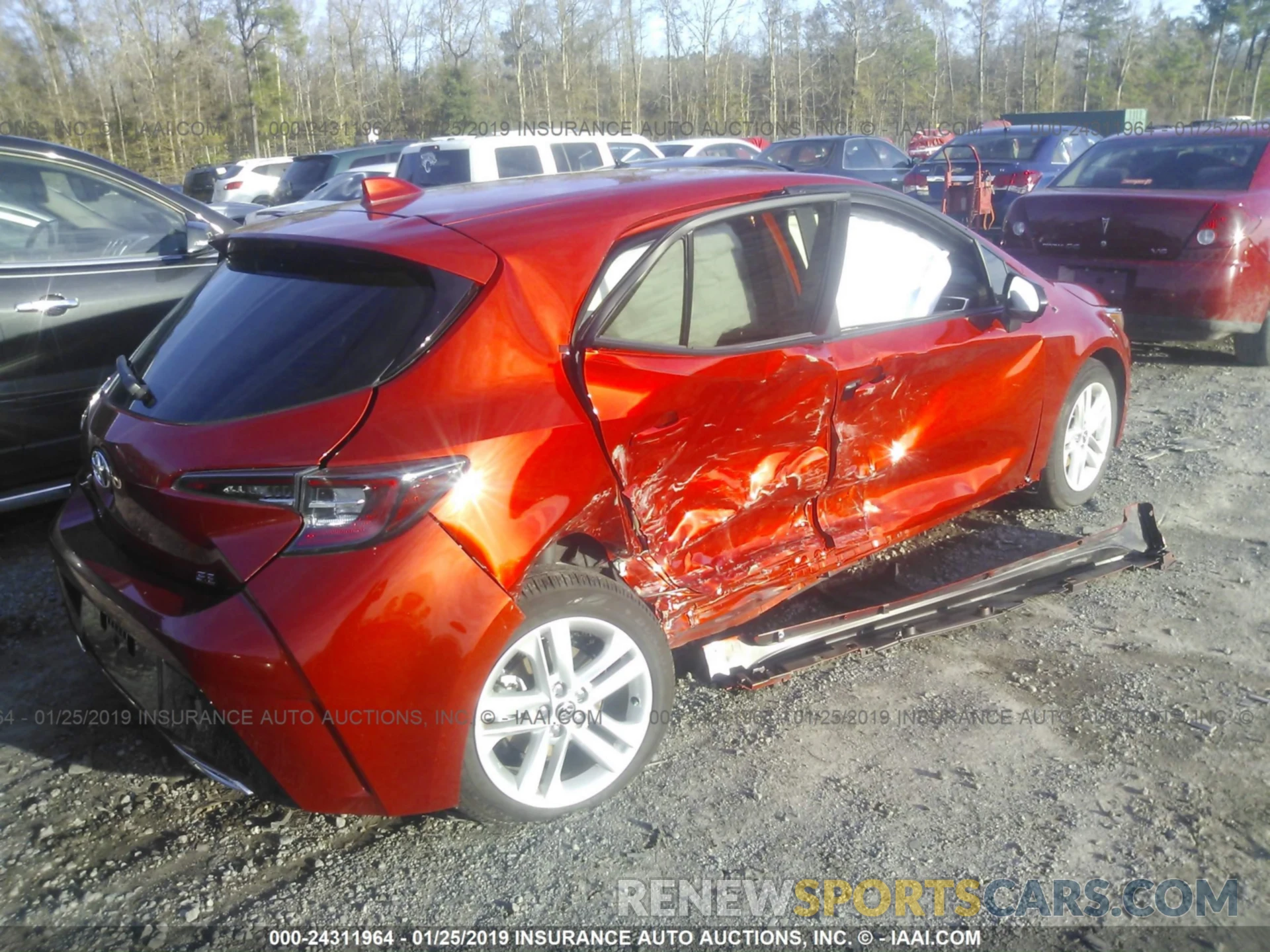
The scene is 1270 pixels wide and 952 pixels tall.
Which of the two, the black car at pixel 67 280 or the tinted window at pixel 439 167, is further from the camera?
the tinted window at pixel 439 167

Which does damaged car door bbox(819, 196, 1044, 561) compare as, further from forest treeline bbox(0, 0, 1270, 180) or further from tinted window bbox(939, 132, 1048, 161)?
forest treeline bbox(0, 0, 1270, 180)

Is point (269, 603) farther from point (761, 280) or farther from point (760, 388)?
point (761, 280)

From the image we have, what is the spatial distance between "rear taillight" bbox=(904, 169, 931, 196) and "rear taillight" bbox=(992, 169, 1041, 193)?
3.46 ft

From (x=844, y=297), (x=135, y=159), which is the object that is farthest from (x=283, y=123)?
(x=844, y=297)

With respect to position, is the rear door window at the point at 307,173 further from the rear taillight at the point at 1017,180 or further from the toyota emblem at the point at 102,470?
the toyota emblem at the point at 102,470

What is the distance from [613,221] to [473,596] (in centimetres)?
119

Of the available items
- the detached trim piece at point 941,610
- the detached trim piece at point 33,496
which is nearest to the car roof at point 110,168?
the detached trim piece at point 33,496

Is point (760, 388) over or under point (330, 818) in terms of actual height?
over

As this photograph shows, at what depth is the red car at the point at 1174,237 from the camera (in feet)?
23.1

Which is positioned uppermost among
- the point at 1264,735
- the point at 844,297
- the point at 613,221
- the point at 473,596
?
the point at 613,221

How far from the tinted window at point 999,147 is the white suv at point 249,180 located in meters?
12.6

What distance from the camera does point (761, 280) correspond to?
3430mm

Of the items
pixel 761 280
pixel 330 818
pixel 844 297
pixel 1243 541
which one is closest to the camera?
pixel 330 818

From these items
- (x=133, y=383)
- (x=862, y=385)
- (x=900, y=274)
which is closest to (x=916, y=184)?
(x=900, y=274)
